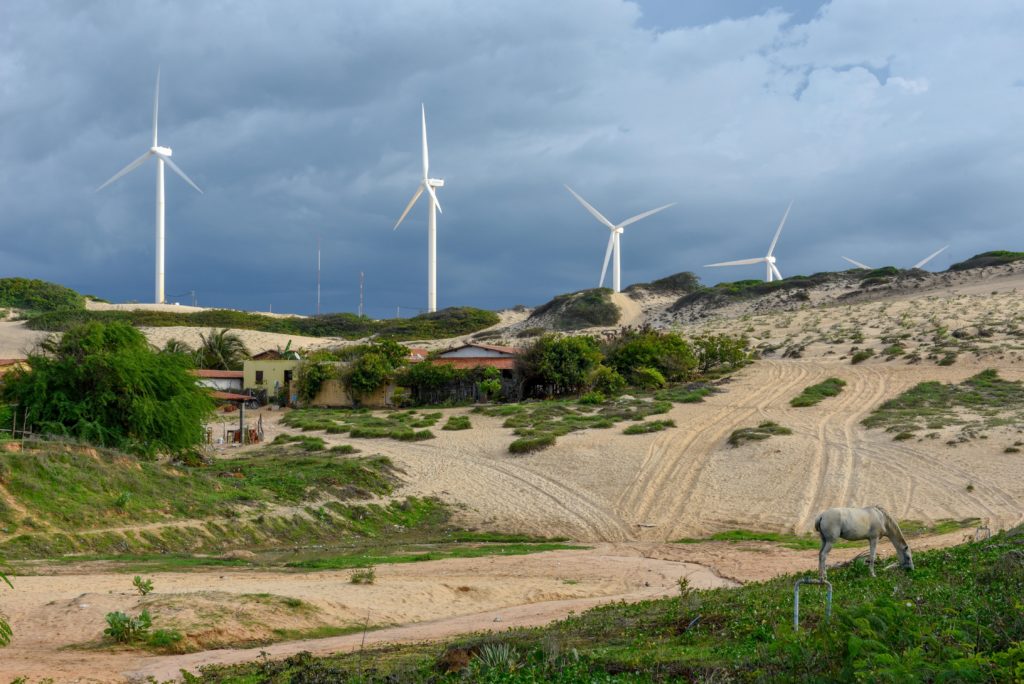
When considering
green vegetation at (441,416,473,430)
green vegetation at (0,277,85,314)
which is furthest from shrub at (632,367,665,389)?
green vegetation at (0,277,85,314)

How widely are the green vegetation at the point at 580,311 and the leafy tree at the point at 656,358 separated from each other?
3536 centimetres

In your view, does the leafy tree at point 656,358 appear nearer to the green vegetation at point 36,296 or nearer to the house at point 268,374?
the house at point 268,374

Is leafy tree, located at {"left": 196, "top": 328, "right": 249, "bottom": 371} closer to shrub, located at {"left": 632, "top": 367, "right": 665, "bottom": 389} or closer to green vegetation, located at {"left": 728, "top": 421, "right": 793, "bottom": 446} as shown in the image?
shrub, located at {"left": 632, "top": 367, "right": 665, "bottom": 389}

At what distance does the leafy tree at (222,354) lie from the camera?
237 feet

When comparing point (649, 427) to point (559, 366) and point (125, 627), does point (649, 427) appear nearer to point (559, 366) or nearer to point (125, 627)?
point (559, 366)

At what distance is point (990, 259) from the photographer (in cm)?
9344

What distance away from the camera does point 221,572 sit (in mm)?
21172

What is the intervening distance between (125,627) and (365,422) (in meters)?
36.3

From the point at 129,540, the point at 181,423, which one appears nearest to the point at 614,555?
the point at 129,540

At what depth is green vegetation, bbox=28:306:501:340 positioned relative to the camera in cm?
10131

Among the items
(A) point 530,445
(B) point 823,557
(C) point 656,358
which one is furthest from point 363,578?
(C) point 656,358

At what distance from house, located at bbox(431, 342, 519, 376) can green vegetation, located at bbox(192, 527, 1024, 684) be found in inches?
1792

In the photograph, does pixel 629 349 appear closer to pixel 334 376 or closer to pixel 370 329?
pixel 334 376

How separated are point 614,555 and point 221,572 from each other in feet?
35.1
